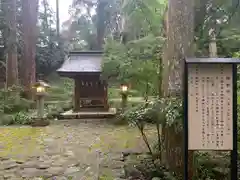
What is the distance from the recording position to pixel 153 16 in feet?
23.7

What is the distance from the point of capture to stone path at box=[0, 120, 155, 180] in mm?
4953

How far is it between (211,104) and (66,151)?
4063mm

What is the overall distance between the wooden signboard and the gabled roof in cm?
925

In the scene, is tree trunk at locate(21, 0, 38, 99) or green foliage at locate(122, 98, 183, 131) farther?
tree trunk at locate(21, 0, 38, 99)

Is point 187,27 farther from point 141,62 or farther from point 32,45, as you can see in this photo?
point 32,45

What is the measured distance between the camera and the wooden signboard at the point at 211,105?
11.2 feet

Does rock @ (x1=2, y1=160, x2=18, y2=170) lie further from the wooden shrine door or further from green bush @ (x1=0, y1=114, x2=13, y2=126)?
the wooden shrine door

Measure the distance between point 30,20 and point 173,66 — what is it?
12.9m

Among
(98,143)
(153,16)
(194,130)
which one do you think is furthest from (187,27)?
(98,143)

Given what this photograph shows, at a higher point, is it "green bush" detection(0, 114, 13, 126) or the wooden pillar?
the wooden pillar

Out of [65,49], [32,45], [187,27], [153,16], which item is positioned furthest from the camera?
[65,49]

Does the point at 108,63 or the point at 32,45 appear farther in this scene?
the point at 32,45

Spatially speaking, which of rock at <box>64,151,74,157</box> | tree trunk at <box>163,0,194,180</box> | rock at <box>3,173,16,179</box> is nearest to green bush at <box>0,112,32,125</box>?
rock at <box>64,151,74,157</box>

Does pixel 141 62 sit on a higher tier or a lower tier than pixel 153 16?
lower
